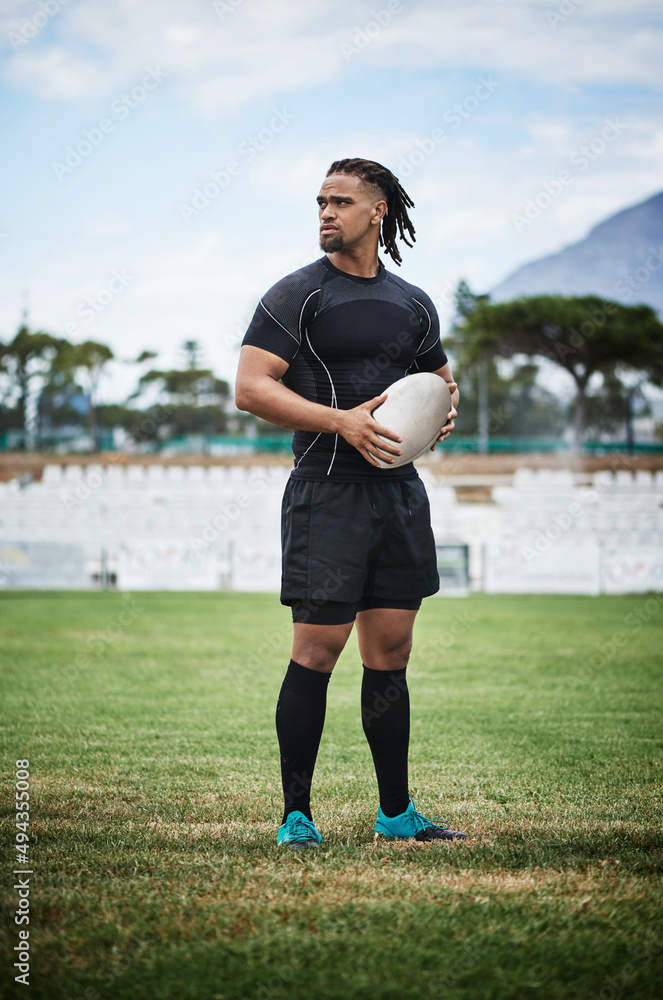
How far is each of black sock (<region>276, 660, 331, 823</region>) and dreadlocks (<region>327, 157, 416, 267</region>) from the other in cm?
149

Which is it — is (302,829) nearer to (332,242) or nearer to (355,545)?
(355,545)

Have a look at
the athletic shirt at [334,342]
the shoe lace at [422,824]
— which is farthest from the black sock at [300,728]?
the athletic shirt at [334,342]

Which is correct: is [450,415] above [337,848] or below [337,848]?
above

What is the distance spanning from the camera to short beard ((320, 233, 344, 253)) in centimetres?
283

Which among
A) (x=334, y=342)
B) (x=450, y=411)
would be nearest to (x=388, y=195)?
(x=334, y=342)

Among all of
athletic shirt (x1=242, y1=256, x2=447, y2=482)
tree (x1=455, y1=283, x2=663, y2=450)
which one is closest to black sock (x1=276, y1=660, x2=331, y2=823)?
athletic shirt (x1=242, y1=256, x2=447, y2=482)

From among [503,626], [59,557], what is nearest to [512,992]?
[503,626]

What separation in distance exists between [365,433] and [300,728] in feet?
3.03

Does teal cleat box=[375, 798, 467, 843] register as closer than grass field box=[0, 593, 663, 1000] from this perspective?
No

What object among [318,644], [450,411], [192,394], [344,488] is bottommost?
[318,644]

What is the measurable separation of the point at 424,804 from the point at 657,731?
1955mm

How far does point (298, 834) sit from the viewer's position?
2.68 metres

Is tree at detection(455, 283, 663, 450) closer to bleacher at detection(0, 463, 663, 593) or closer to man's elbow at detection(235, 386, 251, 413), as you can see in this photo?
bleacher at detection(0, 463, 663, 593)

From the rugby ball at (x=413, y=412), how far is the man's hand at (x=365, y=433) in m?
0.02
